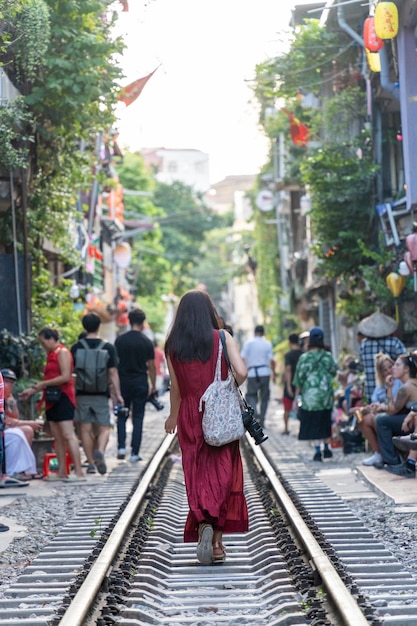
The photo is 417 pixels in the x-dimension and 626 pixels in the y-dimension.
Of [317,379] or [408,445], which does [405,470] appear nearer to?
[408,445]

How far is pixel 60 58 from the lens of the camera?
17.4 m

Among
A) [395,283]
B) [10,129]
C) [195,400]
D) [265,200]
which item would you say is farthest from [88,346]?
[265,200]

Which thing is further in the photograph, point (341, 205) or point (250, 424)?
point (341, 205)

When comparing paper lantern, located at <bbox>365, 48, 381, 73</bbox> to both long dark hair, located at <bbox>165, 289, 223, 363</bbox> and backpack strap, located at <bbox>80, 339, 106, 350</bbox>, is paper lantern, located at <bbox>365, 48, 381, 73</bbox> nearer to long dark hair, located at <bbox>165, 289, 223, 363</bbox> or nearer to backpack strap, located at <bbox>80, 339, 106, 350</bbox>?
backpack strap, located at <bbox>80, 339, 106, 350</bbox>

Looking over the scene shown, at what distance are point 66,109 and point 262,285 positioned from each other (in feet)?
104

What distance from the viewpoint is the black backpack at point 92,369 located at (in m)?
14.9

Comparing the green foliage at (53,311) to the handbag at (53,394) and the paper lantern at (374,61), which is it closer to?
the handbag at (53,394)

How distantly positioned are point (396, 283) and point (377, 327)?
6.43ft

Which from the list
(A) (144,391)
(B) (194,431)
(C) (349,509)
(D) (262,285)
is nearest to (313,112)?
(A) (144,391)

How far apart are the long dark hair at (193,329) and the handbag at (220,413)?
142 millimetres

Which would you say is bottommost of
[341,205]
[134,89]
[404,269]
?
[404,269]

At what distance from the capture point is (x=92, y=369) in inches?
585

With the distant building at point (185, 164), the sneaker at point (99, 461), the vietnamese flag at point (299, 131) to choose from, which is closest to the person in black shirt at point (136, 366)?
the sneaker at point (99, 461)

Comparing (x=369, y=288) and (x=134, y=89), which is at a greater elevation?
(x=134, y=89)
